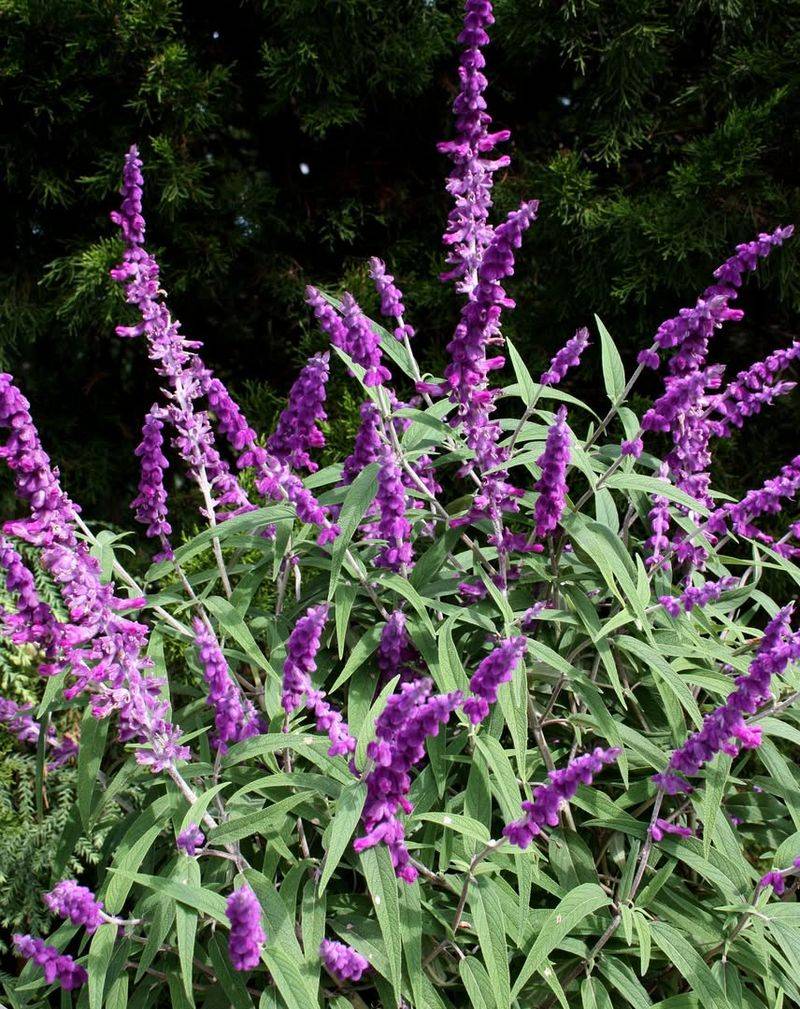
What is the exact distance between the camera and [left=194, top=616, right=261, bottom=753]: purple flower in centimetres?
215

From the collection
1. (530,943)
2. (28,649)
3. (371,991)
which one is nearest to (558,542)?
(530,943)

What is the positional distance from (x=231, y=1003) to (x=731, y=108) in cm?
456

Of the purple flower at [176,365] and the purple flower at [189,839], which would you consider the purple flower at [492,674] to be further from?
the purple flower at [176,365]

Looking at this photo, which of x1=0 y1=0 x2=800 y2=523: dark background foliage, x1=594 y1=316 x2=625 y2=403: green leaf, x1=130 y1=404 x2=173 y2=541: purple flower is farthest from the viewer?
x1=0 y1=0 x2=800 y2=523: dark background foliage

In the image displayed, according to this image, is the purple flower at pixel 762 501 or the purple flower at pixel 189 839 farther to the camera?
the purple flower at pixel 762 501

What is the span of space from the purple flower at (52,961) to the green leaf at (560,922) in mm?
900

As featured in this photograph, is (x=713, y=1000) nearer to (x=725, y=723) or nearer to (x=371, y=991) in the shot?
(x=725, y=723)

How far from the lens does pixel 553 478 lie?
227cm

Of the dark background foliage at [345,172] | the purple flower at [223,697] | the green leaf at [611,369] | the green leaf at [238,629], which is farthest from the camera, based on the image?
the dark background foliage at [345,172]

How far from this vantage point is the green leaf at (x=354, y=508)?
2307 millimetres

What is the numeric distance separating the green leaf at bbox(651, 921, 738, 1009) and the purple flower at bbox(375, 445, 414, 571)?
98 centimetres

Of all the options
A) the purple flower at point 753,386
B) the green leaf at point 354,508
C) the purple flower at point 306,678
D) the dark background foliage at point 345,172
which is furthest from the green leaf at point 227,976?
the dark background foliage at point 345,172

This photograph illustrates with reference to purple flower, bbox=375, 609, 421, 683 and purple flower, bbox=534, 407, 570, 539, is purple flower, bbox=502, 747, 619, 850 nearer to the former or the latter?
purple flower, bbox=375, 609, 421, 683

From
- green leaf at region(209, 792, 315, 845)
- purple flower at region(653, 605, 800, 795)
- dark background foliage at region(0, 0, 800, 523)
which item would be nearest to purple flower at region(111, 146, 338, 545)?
green leaf at region(209, 792, 315, 845)
